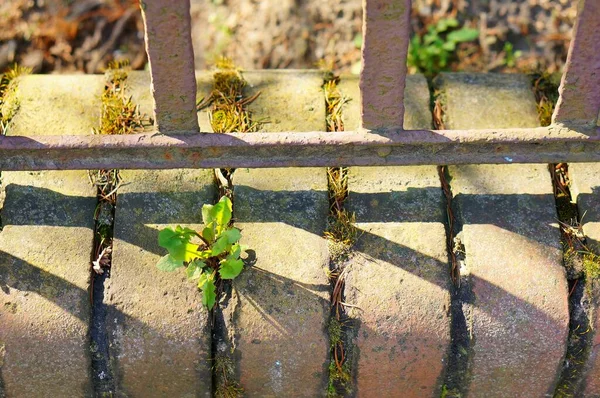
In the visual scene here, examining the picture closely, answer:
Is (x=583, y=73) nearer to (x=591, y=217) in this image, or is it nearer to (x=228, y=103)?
(x=591, y=217)

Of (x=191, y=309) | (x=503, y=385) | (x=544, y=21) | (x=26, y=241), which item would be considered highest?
(x=544, y=21)

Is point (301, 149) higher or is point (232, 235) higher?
point (301, 149)

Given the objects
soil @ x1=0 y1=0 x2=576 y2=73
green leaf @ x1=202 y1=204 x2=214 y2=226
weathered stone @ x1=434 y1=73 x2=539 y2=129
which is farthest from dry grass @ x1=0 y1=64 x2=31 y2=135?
weathered stone @ x1=434 y1=73 x2=539 y2=129

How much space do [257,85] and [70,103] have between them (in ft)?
2.08

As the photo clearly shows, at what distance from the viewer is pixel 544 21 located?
3.39 metres

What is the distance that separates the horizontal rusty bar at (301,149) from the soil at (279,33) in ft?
4.40

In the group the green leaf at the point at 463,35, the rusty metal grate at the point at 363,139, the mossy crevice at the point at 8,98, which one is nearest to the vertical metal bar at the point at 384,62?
the rusty metal grate at the point at 363,139

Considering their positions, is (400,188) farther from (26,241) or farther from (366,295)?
(26,241)

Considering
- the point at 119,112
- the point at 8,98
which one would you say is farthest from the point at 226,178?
the point at 8,98

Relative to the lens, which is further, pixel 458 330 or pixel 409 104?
pixel 409 104

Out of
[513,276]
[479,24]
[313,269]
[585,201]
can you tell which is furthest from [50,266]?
[479,24]

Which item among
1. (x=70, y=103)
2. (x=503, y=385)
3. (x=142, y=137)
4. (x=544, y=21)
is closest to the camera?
(x=142, y=137)

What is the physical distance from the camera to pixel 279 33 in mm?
Answer: 3469

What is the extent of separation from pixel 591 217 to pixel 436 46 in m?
1.39
